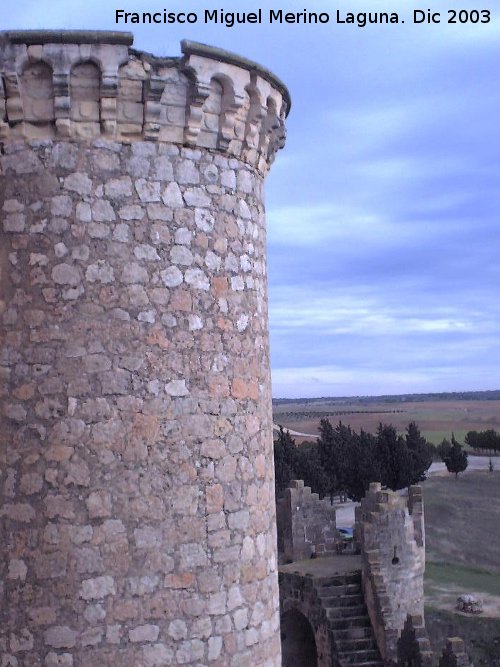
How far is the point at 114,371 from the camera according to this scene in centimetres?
511

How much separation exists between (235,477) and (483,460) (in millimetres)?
73533

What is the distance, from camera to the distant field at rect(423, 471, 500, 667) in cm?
2381

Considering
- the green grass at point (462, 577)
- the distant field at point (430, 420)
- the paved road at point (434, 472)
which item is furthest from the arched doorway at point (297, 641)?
the distant field at point (430, 420)

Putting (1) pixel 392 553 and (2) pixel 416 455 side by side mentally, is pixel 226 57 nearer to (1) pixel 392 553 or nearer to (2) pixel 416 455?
(1) pixel 392 553

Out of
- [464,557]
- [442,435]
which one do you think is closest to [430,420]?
[442,435]

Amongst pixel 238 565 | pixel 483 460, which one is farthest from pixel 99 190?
pixel 483 460

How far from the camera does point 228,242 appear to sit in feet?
18.4

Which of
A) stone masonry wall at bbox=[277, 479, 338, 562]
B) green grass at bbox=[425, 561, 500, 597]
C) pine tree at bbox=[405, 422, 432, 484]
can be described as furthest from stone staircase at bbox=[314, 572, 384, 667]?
pine tree at bbox=[405, 422, 432, 484]

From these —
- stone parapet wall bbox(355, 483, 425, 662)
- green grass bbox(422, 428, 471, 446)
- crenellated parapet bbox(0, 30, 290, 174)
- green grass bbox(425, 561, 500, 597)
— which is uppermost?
crenellated parapet bbox(0, 30, 290, 174)

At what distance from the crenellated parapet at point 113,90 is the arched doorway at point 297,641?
16.1m

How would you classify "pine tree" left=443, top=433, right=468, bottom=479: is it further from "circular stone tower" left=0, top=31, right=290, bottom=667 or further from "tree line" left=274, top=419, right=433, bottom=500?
"circular stone tower" left=0, top=31, right=290, bottom=667

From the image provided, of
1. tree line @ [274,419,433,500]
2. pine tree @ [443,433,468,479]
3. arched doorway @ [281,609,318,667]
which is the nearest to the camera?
arched doorway @ [281,609,318,667]

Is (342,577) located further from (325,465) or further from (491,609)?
(325,465)

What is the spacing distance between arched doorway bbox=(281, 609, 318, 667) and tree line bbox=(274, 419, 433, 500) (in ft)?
72.2
